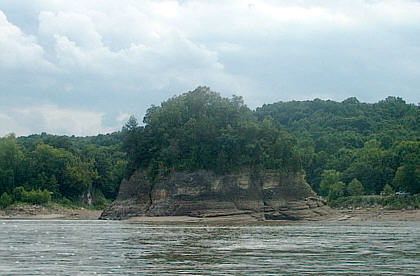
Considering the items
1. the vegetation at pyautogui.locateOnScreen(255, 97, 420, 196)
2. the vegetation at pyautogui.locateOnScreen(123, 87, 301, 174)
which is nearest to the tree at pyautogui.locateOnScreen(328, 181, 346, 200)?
the vegetation at pyautogui.locateOnScreen(255, 97, 420, 196)

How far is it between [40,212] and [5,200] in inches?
365

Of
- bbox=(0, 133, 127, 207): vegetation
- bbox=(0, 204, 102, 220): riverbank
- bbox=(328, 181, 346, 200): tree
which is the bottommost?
bbox=(0, 204, 102, 220): riverbank

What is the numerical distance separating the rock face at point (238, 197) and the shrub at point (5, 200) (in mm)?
44719

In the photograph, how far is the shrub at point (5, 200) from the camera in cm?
14200

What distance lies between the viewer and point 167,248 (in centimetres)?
4572

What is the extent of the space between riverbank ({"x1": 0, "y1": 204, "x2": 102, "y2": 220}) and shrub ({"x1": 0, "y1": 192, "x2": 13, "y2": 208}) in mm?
1504

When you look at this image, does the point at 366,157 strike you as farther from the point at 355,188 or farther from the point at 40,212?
the point at 40,212

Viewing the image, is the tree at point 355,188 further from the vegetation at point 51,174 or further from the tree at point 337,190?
the vegetation at point 51,174

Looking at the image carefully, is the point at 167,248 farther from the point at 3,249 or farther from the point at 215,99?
the point at 215,99

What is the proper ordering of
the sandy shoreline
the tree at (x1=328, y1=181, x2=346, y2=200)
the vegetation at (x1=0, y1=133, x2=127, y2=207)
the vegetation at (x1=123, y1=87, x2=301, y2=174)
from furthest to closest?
the vegetation at (x1=0, y1=133, x2=127, y2=207) < the tree at (x1=328, y1=181, x2=346, y2=200) < the vegetation at (x1=123, y1=87, x2=301, y2=174) < the sandy shoreline

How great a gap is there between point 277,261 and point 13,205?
11530 cm

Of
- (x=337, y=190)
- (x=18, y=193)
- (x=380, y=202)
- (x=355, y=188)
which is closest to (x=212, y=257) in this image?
(x=380, y=202)

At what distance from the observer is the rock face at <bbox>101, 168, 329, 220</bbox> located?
106375mm

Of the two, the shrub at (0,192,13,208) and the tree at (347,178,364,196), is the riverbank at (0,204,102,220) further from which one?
the tree at (347,178,364,196)
